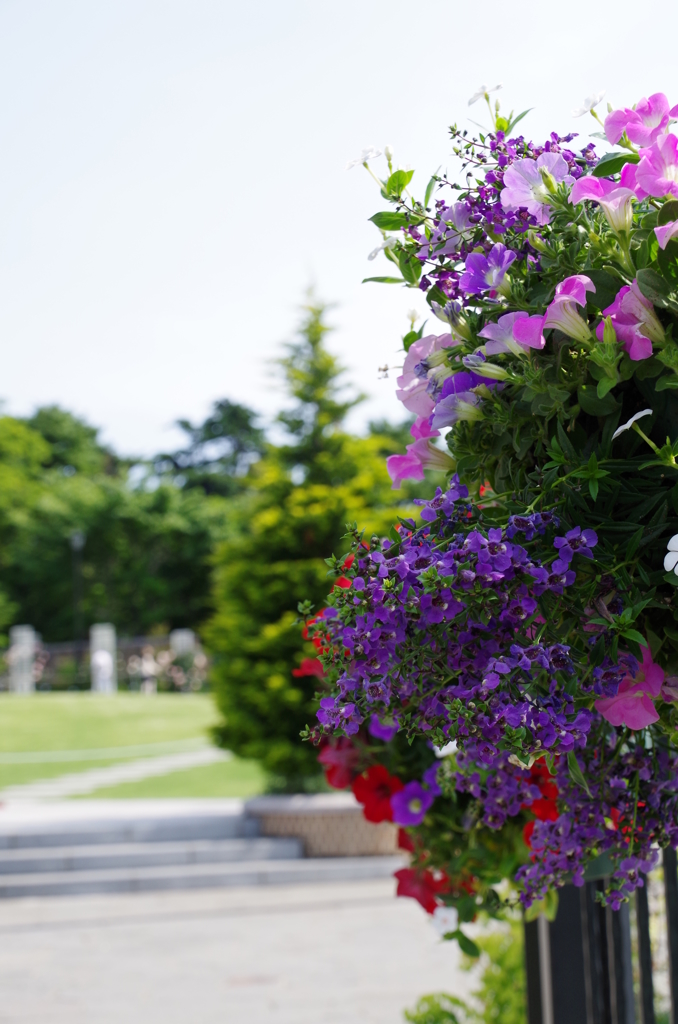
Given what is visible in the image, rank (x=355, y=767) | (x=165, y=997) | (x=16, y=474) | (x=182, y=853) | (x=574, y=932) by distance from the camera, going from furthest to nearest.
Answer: (x=16, y=474), (x=182, y=853), (x=165, y=997), (x=574, y=932), (x=355, y=767)

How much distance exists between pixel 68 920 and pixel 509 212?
23.6 ft

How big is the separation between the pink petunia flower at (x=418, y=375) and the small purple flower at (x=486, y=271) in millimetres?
69

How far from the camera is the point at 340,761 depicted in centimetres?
187

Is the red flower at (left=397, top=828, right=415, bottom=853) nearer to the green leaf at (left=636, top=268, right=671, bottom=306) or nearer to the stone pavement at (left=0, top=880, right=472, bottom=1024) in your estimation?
the green leaf at (left=636, top=268, right=671, bottom=306)

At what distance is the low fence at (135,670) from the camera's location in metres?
27.4

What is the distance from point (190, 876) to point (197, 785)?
3535 mm

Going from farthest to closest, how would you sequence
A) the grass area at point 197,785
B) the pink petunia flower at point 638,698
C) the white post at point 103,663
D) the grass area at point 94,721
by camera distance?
the white post at point 103,663 → the grass area at point 94,721 → the grass area at point 197,785 → the pink petunia flower at point 638,698

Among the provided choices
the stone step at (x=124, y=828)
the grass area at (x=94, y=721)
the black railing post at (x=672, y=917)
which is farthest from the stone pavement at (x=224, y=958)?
the grass area at (x=94, y=721)

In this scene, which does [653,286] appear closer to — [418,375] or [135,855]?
[418,375]

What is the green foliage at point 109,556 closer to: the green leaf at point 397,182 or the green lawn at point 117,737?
the green lawn at point 117,737

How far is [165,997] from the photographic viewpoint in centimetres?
526

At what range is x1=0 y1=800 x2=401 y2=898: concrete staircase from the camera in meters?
7.87

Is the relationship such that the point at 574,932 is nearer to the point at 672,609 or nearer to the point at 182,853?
the point at 672,609

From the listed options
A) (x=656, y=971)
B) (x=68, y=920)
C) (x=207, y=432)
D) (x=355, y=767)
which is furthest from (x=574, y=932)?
(x=207, y=432)
